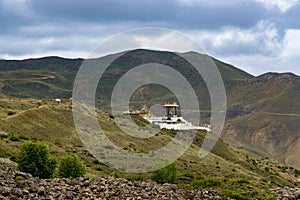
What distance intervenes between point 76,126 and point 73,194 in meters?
31.0

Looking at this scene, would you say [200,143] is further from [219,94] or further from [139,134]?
[219,94]

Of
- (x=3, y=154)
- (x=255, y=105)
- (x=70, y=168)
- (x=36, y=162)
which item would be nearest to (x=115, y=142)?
(x=3, y=154)

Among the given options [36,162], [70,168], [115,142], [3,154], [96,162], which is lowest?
[96,162]

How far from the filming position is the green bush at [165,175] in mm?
29970

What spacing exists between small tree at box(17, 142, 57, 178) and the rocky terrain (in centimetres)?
376

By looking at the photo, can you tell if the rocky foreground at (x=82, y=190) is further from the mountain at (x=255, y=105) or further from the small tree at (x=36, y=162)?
the mountain at (x=255, y=105)

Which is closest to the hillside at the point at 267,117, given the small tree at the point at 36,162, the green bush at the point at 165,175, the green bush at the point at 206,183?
the green bush at the point at 165,175

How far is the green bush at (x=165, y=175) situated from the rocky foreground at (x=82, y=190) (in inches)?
223

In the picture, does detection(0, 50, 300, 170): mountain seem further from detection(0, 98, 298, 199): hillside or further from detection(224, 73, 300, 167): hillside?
detection(0, 98, 298, 199): hillside

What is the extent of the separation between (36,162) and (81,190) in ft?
27.1

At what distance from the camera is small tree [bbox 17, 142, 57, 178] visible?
2662 cm

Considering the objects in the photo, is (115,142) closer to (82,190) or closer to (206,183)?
(206,183)

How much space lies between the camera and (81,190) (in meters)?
19.8

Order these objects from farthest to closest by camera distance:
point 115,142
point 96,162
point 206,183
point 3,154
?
1. point 115,142
2. point 96,162
3. point 3,154
4. point 206,183
